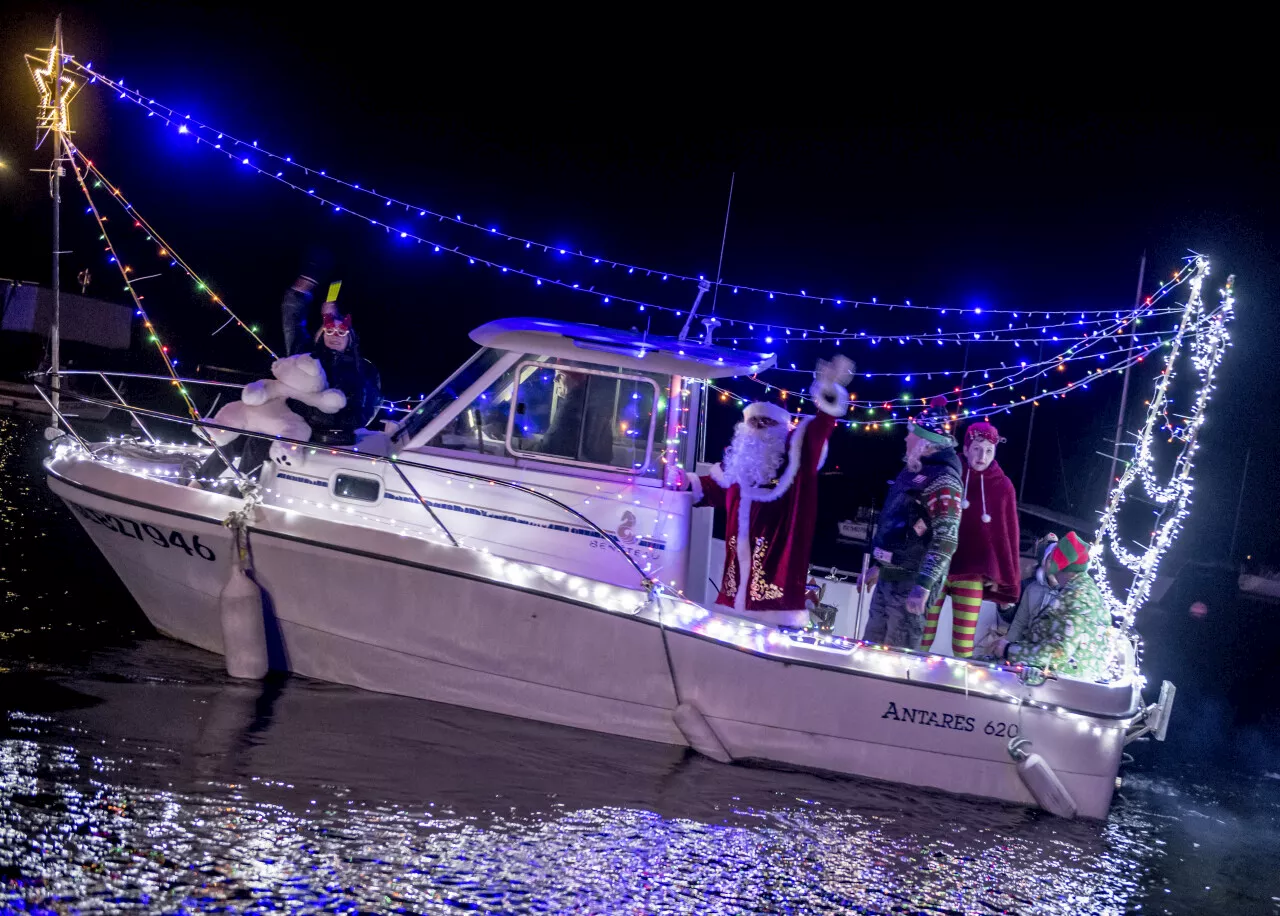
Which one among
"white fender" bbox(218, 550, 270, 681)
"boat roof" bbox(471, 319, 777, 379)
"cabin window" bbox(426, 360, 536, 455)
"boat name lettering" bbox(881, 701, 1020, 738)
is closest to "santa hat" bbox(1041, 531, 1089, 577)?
"boat name lettering" bbox(881, 701, 1020, 738)

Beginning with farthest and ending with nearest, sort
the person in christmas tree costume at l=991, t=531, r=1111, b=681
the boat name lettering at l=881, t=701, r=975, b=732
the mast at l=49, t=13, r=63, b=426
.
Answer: the mast at l=49, t=13, r=63, b=426 < the person in christmas tree costume at l=991, t=531, r=1111, b=681 < the boat name lettering at l=881, t=701, r=975, b=732

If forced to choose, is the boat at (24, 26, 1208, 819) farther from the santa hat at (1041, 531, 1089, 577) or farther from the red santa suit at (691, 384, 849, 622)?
the santa hat at (1041, 531, 1089, 577)

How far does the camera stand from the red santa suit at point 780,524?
6230 millimetres

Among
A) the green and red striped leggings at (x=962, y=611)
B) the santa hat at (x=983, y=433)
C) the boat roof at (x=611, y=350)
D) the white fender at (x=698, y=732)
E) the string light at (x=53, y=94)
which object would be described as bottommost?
the white fender at (x=698, y=732)


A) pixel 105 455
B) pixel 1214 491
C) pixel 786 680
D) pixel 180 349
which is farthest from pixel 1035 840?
pixel 180 349

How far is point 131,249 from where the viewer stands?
36125 millimetres

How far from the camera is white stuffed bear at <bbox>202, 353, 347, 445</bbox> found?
6.29m

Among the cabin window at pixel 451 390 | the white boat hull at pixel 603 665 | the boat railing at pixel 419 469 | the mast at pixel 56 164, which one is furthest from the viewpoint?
the mast at pixel 56 164

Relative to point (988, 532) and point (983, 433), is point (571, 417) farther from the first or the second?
point (988, 532)

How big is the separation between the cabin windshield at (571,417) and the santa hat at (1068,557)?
8.92ft

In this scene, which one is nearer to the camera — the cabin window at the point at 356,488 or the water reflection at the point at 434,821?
the water reflection at the point at 434,821

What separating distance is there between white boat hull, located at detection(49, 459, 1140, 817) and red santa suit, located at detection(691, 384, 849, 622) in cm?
32

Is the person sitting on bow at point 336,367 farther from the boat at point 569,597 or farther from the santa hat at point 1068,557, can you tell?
the santa hat at point 1068,557

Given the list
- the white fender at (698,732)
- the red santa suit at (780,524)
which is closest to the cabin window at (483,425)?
the red santa suit at (780,524)
